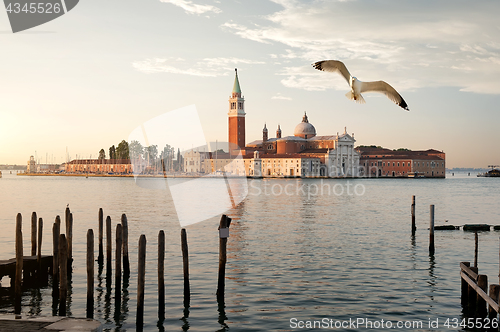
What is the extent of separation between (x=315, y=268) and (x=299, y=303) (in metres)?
3.19

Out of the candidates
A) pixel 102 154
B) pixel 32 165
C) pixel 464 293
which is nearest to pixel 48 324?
pixel 464 293

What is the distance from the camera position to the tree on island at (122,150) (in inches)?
4531

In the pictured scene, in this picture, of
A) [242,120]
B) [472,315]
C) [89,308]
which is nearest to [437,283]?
[472,315]

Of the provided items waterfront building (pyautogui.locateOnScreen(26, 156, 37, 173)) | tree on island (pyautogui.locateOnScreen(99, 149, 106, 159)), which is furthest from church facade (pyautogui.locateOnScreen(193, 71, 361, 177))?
waterfront building (pyautogui.locateOnScreen(26, 156, 37, 173))

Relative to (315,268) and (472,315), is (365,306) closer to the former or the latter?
(472,315)

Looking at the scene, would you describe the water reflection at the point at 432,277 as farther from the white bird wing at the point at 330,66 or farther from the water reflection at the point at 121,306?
the water reflection at the point at 121,306

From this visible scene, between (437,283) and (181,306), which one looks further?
(437,283)

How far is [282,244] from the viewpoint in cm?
1691

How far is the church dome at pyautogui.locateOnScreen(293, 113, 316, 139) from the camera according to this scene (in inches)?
4737

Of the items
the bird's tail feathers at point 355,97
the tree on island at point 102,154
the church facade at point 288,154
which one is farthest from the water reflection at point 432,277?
the tree on island at point 102,154

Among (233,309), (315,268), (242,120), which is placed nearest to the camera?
(233,309)

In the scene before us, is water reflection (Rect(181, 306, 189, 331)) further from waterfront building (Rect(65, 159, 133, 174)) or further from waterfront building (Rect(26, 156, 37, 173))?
waterfront building (Rect(26, 156, 37, 173))

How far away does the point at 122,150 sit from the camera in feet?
389

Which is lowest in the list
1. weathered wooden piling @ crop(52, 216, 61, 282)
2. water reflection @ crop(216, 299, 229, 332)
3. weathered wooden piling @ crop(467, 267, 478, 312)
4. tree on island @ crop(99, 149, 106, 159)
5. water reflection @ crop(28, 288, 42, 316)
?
water reflection @ crop(216, 299, 229, 332)
